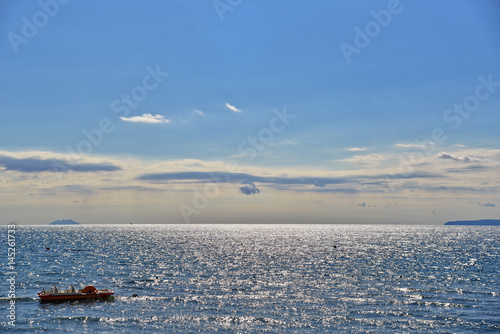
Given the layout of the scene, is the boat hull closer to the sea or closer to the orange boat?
the orange boat

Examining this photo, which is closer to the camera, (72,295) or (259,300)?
(72,295)

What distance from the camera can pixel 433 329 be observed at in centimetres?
5431

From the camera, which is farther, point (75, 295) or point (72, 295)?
point (75, 295)

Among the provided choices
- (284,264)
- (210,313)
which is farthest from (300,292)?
(284,264)

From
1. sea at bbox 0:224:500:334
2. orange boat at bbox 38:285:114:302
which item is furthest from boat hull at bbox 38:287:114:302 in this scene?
sea at bbox 0:224:500:334

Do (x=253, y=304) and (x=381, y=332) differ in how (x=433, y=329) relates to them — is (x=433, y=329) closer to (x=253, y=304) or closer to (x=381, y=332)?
(x=381, y=332)

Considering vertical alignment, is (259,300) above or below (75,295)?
below

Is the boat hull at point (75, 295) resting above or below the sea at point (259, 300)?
above

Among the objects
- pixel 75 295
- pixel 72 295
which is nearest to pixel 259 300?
pixel 75 295

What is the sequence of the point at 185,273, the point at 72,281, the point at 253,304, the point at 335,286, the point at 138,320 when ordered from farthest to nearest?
1. the point at 185,273
2. the point at 72,281
3. the point at 335,286
4. the point at 253,304
5. the point at 138,320

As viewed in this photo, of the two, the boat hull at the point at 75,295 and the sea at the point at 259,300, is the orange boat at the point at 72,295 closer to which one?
the boat hull at the point at 75,295

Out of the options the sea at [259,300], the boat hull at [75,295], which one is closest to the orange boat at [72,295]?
the boat hull at [75,295]

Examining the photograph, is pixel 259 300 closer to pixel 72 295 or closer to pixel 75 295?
pixel 75 295

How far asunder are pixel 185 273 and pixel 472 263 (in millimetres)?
92498
